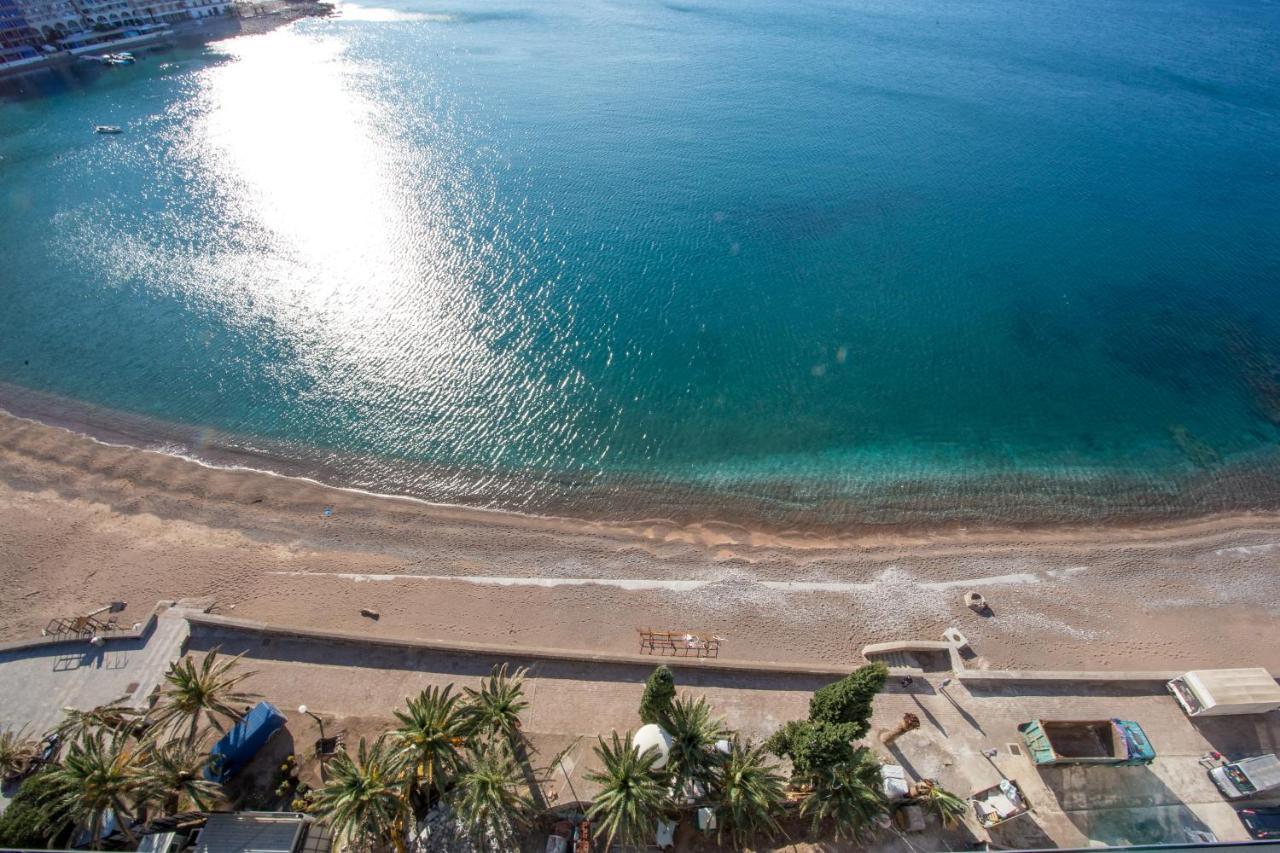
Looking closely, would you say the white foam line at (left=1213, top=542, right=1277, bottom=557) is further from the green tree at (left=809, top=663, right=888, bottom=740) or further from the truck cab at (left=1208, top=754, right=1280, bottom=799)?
the green tree at (left=809, top=663, right=888, bottom=740)

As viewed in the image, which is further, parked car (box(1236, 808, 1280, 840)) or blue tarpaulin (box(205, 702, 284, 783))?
parked car (box(1236, 808, 1280, 840))

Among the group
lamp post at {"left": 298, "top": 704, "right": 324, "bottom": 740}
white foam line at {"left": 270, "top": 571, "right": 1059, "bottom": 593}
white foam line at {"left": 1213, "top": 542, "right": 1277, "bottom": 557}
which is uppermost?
white foam line at {"left": 1213, "top": 542, "right": 1277, "bottom": 557}

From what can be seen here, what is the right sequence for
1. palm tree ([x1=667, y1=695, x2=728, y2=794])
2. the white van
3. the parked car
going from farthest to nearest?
the white van < the parked car < palm tree ([x1=667, y1=695, x2=728, y2=794])

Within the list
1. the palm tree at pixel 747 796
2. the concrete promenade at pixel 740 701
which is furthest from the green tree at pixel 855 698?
the concrete promenade at pixel 740 701

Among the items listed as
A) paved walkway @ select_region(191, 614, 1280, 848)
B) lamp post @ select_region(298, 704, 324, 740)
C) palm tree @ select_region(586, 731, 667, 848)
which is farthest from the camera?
lamp post @ select_region(298, 704, 324, 740)

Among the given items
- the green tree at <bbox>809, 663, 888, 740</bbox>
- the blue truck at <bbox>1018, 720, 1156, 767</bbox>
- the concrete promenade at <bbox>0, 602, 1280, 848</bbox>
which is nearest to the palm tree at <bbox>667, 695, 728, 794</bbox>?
the concrete promenade at <bbox>0, 602, 1280, 848</bbox>

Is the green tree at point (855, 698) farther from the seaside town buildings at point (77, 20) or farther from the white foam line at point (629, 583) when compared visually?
the seaside town buildings at point (77, 20)

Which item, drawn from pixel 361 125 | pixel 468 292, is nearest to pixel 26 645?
pixel 468 292

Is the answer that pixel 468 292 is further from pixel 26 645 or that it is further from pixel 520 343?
pixel 26 645
